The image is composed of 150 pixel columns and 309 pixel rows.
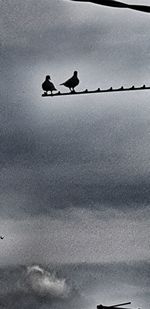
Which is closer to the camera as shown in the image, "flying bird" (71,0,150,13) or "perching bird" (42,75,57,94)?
"flying bird" (71,0,150,13)

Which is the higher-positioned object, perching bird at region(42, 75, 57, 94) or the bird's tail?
perching bird at region(42, 75, 57, 94)

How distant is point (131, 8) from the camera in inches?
257

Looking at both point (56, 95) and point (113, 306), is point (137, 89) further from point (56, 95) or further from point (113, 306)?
point (113, 306)

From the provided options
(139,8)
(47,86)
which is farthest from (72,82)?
(139,8)

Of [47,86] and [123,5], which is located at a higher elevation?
[47,86]

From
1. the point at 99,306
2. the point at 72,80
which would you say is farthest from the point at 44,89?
the point at 99,306

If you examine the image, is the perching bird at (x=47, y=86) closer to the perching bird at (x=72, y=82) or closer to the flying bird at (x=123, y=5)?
the perching bird at (x=72, y=82)

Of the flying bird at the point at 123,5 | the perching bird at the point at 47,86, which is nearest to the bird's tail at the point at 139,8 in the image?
the flying bird at the point at 123,5

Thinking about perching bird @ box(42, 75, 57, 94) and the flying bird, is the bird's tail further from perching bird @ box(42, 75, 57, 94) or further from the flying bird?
perching bird @ box(42, 75, 57, 94)

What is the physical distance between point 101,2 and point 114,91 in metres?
4.90

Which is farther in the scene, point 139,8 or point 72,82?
point 72,82

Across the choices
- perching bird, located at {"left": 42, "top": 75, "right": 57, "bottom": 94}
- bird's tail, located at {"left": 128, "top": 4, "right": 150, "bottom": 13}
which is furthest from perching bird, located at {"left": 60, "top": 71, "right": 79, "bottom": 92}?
bird's tail, located at {"left": 128, "top": 4, "right": 150, "bottom": 13}

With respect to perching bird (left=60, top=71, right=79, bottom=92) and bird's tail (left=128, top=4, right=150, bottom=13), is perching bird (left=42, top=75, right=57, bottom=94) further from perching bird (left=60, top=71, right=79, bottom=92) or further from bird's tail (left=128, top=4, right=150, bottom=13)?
bird's tail (left=128, top=4, right=150, bottom=13)

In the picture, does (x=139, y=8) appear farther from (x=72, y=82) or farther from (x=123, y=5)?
(x=72, y=82)
